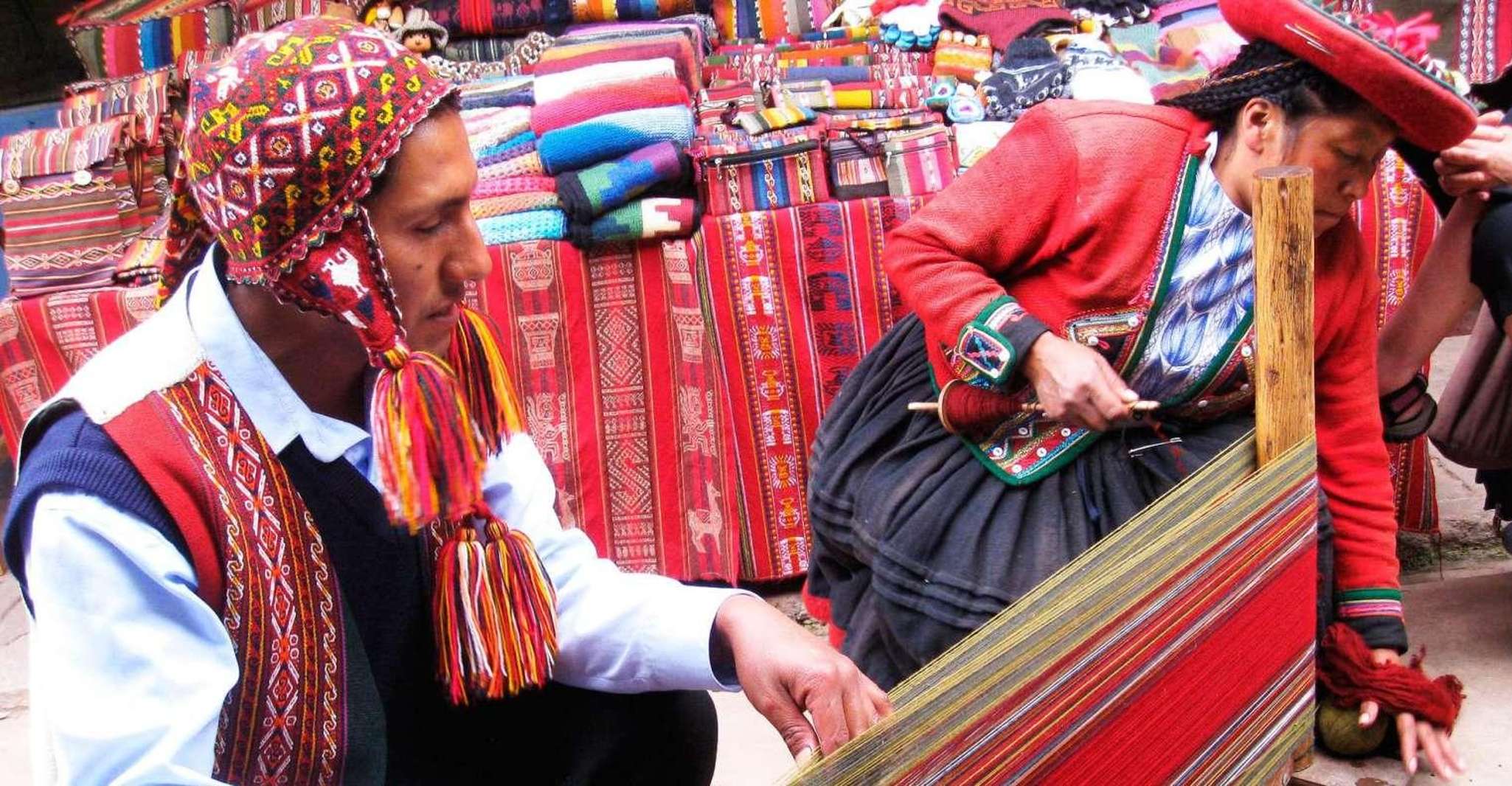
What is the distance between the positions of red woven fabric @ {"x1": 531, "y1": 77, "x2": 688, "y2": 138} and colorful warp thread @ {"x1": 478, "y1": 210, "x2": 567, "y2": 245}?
24cm

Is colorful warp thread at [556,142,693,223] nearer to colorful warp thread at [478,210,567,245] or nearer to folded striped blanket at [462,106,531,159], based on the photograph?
colorful warp thread at [478,210,567,245]

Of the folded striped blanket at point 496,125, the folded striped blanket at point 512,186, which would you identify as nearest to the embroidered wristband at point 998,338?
the folded striped blanket at point 512,186

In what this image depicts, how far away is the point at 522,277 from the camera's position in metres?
3.09

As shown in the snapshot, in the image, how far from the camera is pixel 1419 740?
2.08 m

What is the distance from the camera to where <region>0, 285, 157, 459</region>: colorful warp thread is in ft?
10.7

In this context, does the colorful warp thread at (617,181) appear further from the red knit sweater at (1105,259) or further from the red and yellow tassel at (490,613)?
the red and yellow tassel at (490,613)

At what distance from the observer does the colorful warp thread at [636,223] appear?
9.95 feet

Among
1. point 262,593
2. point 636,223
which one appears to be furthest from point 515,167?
point 262,593

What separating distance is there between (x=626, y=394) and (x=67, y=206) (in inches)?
63.6

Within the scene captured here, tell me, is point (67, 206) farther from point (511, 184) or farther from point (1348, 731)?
point (1348, 731)

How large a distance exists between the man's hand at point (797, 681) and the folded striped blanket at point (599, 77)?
2.03 metres

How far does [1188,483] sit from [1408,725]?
802 mm

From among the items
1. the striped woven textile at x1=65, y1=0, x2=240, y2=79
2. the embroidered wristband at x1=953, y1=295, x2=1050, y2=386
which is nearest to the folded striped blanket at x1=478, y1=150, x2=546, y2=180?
the striped woven textile at x1=65, y1=0, x2=240, y2=79

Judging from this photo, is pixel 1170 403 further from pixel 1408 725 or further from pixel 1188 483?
pixel 1408 725
